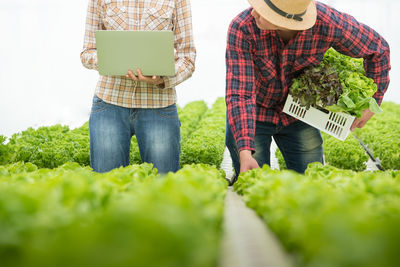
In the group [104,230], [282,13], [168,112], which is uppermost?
[282,13]

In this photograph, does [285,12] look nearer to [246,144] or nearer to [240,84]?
[240,84]

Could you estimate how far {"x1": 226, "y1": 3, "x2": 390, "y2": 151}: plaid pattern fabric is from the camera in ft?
8.56

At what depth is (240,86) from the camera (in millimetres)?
2699

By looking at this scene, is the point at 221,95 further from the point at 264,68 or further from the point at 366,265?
the point at 366,265

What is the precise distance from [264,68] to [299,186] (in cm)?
170

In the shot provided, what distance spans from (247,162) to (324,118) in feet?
2.78

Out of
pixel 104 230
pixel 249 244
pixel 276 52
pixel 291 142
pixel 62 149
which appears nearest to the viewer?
pixel 104 230

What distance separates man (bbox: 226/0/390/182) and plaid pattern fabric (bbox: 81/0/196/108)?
40 centimetres

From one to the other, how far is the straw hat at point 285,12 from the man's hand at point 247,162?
3.02 feet

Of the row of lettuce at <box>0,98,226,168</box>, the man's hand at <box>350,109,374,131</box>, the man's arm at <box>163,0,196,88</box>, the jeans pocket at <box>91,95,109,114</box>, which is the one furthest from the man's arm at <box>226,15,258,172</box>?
the row of lettuce at <box>0,98,226,168</box>

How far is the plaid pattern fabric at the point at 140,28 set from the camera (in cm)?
277

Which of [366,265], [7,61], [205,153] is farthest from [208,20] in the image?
[366,265]

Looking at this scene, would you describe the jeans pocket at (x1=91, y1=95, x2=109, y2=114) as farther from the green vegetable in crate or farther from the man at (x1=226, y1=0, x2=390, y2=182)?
the green vegetable in crate

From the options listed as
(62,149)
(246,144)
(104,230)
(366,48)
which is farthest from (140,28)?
(104,230)
